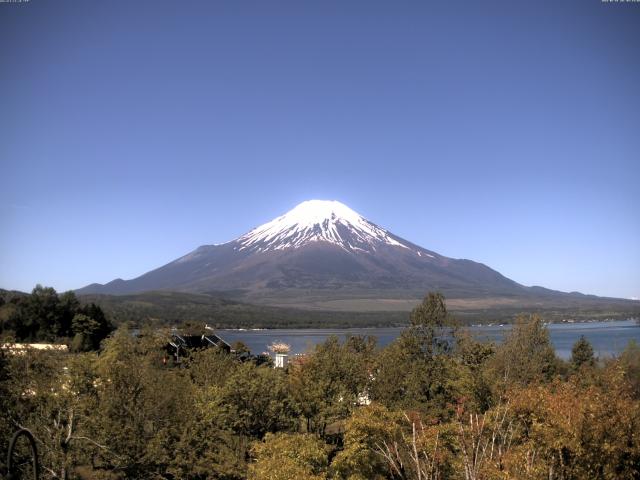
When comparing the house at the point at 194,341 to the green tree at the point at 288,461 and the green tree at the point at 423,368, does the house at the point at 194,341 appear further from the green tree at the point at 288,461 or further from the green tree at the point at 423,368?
the green tree at the point at 288,461

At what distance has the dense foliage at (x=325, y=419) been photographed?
→ 50.4 feet

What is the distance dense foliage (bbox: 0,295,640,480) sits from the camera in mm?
15375

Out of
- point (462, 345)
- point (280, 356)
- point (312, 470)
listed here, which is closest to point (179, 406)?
point (312, 470)

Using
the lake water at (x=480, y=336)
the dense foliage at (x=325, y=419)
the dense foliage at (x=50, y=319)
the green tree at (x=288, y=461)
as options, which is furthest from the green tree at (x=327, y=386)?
the lake water at (x=480, y=336)

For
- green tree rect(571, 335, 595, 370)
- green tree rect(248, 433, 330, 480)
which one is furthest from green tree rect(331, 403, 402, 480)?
green tree rect(571, 335, 595, 370)

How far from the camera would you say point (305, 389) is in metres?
25.6

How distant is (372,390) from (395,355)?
2.17m

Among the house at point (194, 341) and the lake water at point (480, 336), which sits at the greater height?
the house at point (194, 341)

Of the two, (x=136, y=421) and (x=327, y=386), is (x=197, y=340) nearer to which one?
(x=327, y=386)

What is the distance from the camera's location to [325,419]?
24938mm

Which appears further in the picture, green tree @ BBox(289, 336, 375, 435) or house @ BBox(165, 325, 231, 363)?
house @ BBox(165, 325, 231, 363)

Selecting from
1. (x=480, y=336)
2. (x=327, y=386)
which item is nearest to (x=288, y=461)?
(x=327, y=386)

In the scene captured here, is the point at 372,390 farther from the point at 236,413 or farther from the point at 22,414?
the point at 22,414

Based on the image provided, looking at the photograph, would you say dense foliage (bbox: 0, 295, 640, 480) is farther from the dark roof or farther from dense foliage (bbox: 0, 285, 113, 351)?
dense foliage (bbox: 0, 285, 113, 351)
